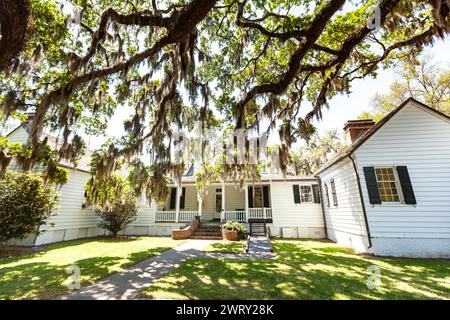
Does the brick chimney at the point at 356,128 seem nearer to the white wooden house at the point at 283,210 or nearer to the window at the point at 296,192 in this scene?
the white wooden house at the point at 283,210

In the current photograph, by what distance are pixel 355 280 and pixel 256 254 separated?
3.91 meters

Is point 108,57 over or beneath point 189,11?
over

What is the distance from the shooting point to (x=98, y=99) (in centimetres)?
808

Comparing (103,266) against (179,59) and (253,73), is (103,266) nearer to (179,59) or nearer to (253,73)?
(179,59)

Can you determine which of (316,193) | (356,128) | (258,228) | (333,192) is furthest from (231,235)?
(356,128)

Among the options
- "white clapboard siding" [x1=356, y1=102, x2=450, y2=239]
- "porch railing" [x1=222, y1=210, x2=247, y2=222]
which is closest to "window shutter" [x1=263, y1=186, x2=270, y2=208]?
"porch railing" [x1=222, y1=210, x2=247, y2=222]

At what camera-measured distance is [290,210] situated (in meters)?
14.6

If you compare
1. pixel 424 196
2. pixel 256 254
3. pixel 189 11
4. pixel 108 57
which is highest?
pixel 108 57

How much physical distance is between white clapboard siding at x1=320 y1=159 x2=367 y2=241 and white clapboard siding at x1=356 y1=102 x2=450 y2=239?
571 mm

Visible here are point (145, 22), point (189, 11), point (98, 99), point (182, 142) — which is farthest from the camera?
point (182, 142)

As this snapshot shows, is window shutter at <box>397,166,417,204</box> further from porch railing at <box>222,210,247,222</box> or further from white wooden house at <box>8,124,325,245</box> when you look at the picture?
porch railing at <box>222,210,247,222</box>

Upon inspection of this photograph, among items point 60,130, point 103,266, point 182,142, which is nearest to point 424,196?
point 182,142

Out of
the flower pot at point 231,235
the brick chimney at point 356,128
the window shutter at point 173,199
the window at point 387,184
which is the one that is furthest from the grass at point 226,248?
the brick chimney at point 356,128

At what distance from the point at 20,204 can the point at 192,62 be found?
967cm
